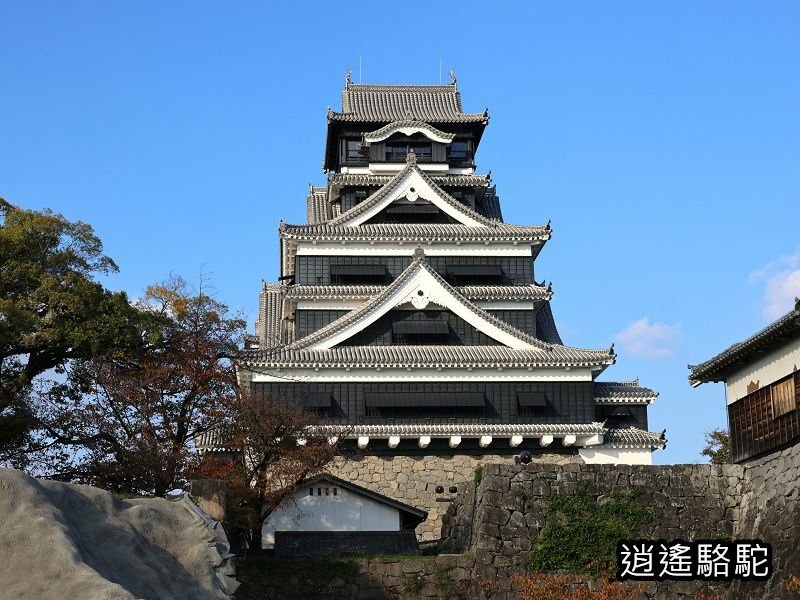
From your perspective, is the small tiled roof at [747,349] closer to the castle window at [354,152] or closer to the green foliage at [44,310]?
the green foliage at [44,310]

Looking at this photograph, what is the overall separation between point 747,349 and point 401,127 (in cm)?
1932

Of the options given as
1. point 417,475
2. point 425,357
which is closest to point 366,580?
point 417,475

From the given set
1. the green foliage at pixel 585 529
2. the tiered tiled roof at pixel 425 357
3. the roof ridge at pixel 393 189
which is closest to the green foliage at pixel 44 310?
the tiered tiled roof at pixel 425 357

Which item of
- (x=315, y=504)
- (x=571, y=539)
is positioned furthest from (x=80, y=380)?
(x=571, y=539)

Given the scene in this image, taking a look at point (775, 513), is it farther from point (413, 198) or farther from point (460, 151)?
point (460, 151)

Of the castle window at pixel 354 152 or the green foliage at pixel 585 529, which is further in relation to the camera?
the castle window at pixel 354 152

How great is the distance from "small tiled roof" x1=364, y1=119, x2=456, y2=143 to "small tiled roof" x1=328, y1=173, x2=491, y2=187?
1406mm

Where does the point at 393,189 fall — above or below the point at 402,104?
below

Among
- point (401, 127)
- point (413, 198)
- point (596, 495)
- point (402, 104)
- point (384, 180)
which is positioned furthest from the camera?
point (402, 104)

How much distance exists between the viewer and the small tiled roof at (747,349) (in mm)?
20688

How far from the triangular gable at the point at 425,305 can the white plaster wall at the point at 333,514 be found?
21.6 feet

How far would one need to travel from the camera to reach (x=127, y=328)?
2941 cm

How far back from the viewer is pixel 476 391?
31484 mm

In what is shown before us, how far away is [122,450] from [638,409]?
15425 millimetres
